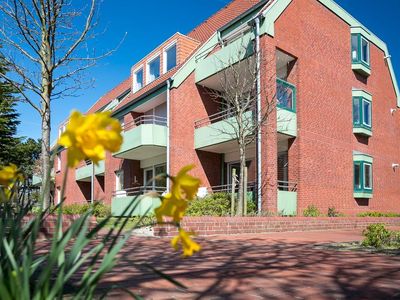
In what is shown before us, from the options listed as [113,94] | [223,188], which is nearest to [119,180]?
[223,188]

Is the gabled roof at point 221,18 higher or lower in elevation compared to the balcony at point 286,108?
higher

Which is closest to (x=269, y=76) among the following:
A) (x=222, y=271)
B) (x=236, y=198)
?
(x=236, y=198)

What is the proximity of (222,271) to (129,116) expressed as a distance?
731 inches

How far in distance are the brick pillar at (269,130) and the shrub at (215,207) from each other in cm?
57

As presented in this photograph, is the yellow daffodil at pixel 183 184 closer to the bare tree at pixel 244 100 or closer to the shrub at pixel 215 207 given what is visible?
the bare tree at pixel 244 100

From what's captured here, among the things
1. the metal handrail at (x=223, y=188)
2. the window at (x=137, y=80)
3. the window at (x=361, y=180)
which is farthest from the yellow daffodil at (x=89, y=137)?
the window at (x=137, y=80)

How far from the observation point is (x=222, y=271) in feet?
14.4

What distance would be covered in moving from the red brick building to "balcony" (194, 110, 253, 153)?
2.5 inches

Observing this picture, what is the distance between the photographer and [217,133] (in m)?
16.6

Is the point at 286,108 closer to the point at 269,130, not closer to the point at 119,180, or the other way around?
the point at 269,130

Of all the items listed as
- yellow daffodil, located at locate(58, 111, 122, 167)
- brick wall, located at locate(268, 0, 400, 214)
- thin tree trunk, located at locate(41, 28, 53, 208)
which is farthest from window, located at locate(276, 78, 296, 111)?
yellow daffodil, located at locate(58, 111, 122, 167)

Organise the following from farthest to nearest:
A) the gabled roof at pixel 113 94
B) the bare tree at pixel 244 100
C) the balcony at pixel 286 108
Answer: the gabled roof at pixel 113 94, the balcony at pixel 286 108, the bare tree at pixel 244 100

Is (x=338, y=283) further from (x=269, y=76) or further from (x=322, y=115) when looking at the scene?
(x=322, y=115)

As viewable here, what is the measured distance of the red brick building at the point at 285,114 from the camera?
1571 cm
